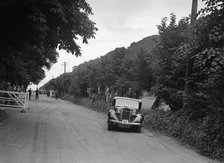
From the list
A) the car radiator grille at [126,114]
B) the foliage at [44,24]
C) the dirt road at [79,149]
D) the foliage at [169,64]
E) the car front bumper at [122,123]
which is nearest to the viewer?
the dirt road at [79,149]

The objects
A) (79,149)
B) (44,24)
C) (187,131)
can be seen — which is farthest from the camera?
(187,131)

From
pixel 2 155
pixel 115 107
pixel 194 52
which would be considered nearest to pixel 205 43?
pixel 194 52

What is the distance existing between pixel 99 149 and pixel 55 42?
524 cm

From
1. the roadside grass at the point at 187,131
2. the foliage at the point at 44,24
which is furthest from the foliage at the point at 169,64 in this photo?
the foliage at the point at 44,24

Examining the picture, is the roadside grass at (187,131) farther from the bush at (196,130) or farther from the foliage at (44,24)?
the foliage at (44,24)

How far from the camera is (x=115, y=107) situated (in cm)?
2045

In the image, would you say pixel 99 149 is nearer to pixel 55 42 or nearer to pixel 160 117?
pixel 55 42

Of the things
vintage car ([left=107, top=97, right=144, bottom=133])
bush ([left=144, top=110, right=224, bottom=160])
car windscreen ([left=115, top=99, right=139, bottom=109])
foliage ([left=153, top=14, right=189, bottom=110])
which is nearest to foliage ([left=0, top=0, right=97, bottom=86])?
vintage car ([left=107, top=97, right=144, bottom=133])

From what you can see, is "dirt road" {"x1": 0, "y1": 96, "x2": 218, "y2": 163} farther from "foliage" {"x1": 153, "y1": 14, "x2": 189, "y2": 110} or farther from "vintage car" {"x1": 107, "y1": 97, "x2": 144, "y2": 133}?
"foliage" {"x1": 153, "y1": 14, "x2": 189, "y2": 110}

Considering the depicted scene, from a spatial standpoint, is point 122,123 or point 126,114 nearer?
point 122,123

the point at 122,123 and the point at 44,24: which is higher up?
the point at 44,24

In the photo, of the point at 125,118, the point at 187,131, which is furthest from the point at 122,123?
the point at 187,131

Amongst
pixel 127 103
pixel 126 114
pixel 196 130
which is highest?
pixel 127 103

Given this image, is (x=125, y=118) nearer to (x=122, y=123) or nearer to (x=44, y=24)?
(x=122, y=123)
